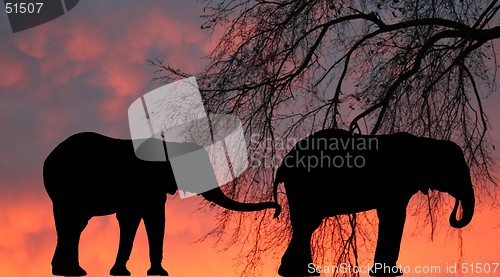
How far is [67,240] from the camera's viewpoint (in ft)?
32.0

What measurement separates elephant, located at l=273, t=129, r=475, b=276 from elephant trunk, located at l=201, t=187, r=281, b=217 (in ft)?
0.68

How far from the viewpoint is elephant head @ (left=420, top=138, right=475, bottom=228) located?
949 centimetres

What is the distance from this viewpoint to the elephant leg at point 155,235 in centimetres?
966

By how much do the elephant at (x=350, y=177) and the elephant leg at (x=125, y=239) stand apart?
157 centimetres

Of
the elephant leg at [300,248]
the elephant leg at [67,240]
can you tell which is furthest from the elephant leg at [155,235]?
the elephant leg at [300,248]

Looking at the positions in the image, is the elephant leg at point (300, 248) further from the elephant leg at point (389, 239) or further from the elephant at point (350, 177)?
the elephant leg at point (389, 239)

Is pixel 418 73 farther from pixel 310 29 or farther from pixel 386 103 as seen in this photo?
pixel 310 29

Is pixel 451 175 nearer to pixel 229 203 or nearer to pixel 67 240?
pixel 229 203

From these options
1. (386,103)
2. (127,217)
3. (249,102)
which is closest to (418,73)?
(386,103)

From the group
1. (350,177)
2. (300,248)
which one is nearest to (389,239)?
(350,177)

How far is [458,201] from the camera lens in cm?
988

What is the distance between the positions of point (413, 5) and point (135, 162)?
3.57 m

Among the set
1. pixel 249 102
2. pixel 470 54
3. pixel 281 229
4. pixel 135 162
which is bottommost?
pixel 281 229

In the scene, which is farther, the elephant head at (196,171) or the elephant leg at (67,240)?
the elephant head at (196,171)
